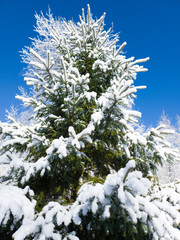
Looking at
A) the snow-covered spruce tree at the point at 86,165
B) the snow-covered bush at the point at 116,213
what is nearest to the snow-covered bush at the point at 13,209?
the snow-covered spruce tree at the point at 86,165

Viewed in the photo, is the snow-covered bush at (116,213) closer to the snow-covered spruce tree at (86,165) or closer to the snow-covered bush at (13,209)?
the snow-covered spruce tree at (86,165)

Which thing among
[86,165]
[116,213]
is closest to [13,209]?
[116,213]

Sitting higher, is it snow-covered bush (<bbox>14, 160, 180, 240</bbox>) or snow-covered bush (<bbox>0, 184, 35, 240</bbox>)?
snow-covered bush (<bbox>14, 160, 180, 240</bbox>)

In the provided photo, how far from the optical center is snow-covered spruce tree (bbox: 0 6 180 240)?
199 centimetres

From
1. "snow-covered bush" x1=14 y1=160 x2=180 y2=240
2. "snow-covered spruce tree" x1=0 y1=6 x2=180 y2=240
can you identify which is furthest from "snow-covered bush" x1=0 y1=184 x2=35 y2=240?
"snow-covered bush" x1=14 y1=160 x2=180 y2=240

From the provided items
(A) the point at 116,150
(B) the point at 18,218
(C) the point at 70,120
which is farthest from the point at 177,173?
(B) the point at 18,218

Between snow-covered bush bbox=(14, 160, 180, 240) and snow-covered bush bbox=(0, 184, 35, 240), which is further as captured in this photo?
snow-covered bush bbox=(0, 184, 35, 240)

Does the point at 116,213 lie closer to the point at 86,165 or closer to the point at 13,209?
the point at 13,209

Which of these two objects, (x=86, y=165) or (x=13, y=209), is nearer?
(x=13, y=209)

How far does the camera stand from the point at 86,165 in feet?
11.4

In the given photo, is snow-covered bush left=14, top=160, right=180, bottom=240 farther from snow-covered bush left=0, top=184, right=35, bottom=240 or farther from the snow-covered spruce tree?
snow-covered bush left=0, top=184, right=35, bottom=240

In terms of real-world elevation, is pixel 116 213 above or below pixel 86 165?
below

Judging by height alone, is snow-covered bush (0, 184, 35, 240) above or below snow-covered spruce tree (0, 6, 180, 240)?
below

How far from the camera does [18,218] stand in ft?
7.06
